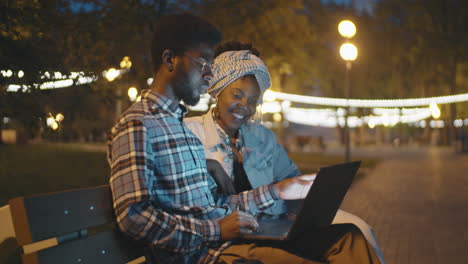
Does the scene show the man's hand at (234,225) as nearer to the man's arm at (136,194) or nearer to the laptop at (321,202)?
the laptop at (321,202)

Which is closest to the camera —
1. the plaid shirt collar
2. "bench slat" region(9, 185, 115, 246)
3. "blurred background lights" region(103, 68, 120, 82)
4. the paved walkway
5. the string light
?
"bench slat" region(9, 185, 115, 246)

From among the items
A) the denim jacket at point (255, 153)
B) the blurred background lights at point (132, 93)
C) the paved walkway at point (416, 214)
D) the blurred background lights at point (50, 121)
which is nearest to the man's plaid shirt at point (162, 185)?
the denim jacket at point (255, 153)

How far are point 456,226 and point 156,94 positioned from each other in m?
5.74

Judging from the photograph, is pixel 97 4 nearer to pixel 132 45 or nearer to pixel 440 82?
pixel 132 45

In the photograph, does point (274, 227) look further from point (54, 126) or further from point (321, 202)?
point (54, 126)

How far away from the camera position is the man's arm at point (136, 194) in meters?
1.80

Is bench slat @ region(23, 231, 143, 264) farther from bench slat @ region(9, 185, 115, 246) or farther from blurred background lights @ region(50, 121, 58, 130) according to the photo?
blurred background lights @ region(50, 121, 58, 130)

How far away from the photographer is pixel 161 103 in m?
2.08

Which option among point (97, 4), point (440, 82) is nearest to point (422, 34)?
point (440, 82)

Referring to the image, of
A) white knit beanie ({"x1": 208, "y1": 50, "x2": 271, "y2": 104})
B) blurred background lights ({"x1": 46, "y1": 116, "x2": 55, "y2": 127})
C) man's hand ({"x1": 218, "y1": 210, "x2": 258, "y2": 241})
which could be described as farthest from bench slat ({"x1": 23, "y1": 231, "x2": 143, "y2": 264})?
blurred background lights ({"x1": 46, "y1": 116, "x2": 55, "y2": 127})

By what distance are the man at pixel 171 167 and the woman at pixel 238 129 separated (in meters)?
0.72

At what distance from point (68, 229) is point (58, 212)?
0.08m

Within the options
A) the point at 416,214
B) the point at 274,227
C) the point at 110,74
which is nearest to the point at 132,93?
the point at 110,74

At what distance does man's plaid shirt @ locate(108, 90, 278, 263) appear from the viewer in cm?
181
